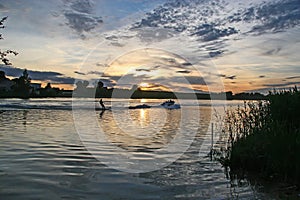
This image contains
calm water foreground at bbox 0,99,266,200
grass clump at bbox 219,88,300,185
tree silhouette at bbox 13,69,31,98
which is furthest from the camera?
tree silhouette at bbox 13,69,31,98

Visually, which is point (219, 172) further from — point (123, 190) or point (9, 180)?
point (9, 180)

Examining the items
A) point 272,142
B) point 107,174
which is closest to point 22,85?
point 107,174

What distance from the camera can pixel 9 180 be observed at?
9930 mm

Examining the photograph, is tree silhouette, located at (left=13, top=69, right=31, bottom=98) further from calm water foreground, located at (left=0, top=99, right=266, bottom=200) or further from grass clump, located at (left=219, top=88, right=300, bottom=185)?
grass clump, located at (left=219, top=88, right=300, bottom=185)

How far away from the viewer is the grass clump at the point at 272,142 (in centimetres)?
1078

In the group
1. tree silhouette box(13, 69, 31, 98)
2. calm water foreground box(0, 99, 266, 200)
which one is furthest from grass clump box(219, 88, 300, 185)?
tree silhouette box(13, 69, 31, 98)

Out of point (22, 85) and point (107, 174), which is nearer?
point (107, 174)

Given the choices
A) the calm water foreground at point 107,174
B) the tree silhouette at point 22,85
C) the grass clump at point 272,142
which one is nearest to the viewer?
the calm water foreground at point 107,174

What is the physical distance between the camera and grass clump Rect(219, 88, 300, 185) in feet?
35.4

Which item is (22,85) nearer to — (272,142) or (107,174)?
(107,174)

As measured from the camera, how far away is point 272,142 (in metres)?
11.4

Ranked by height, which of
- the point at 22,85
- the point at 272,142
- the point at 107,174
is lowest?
the point at 107,174

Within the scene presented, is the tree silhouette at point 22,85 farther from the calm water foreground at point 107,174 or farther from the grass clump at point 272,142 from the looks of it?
the grass clump at point 272,142

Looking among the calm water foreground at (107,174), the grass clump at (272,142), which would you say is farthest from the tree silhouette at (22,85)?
the grass clump at (272,142)
